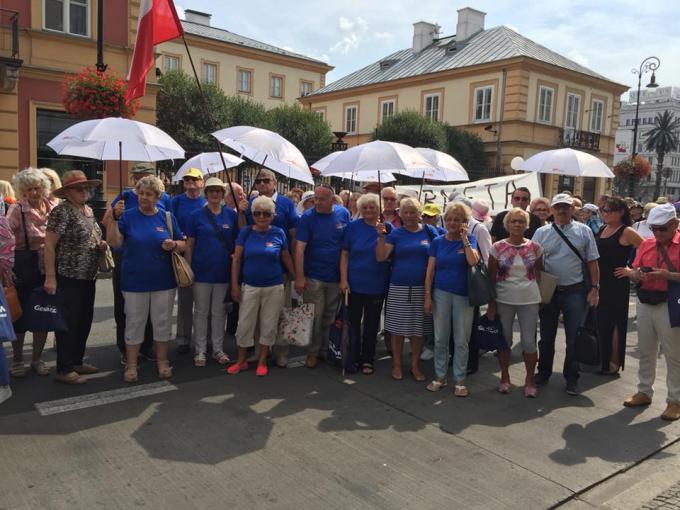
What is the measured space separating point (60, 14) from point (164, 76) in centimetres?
1055

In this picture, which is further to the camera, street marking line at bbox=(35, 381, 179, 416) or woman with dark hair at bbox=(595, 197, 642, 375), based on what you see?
woman with dark hair at bbox=(595, 197, 642, 375)

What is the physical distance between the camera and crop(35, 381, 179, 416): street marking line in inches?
182

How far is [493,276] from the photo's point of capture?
5367 mm

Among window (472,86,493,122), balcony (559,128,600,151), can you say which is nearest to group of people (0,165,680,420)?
window (472,86,493,122)

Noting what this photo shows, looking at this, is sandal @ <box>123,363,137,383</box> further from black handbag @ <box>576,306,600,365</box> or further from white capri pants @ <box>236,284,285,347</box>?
black handbag @ <box>576,306,600,365</box>

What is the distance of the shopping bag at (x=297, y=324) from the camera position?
5.76 meters

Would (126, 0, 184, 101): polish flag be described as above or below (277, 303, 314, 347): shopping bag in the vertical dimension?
above

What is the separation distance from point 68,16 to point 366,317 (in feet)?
48.7

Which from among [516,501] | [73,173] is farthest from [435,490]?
[73,173]

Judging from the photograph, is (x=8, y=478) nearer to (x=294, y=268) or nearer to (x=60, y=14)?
(x=294, y=268)

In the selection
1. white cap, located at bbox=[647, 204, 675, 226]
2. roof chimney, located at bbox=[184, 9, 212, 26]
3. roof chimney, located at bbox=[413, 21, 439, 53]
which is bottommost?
white cap, located at bbox=[647, 204, 675, 226]

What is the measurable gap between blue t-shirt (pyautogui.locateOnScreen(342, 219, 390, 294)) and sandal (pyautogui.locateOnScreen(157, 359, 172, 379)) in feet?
6.29

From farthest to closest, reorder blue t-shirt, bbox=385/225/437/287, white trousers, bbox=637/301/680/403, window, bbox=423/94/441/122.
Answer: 1. window, bbox=423/94/441/122
2. blue t-shirt, bbox=385/225/437/287
3. white trousers, bbox=637/301/680/403

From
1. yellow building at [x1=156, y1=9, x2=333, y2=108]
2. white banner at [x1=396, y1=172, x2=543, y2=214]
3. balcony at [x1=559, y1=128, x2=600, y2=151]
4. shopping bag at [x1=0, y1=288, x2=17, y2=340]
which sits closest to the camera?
shopping bag at [x1=0, y1=288, x2=17, y2=340]
